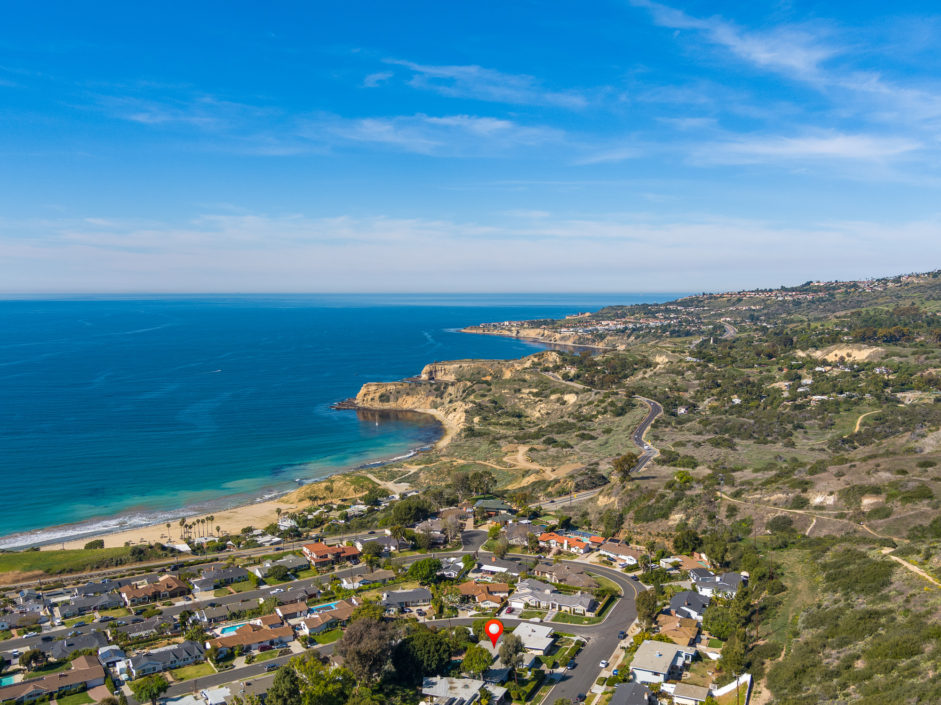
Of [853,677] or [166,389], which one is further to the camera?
[166,389]

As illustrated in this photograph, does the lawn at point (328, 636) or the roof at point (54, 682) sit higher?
the roof at point (54, 682)

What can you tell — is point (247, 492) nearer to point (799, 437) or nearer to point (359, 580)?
point (359, 580)

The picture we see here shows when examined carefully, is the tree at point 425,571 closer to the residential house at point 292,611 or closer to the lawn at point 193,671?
the residential house at point 292,611

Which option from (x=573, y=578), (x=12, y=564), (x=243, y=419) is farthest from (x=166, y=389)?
(x=573, y=578)

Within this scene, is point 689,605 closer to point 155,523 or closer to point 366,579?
point 366,579

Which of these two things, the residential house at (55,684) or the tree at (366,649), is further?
the residential house at (55,684)

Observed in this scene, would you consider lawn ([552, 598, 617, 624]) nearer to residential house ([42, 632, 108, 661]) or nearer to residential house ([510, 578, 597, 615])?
residential house ([510, 578, 597, 615])

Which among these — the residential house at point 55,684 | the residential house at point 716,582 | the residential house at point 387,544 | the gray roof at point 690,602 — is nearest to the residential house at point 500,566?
the residential house at point 387,544
